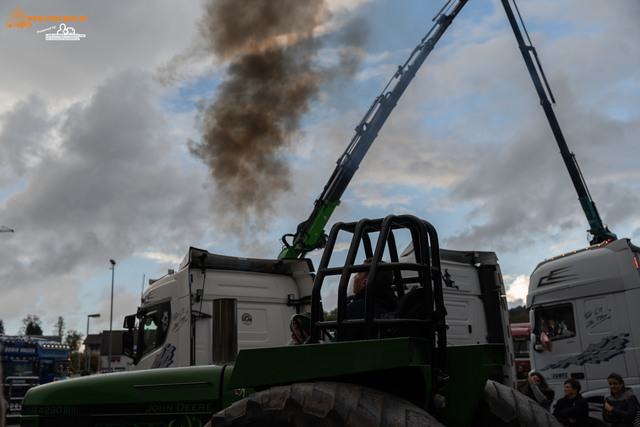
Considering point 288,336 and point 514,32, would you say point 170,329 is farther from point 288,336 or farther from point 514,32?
point 514,32

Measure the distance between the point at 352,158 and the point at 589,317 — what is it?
629 centimetres

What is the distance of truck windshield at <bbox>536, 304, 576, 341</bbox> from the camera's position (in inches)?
416

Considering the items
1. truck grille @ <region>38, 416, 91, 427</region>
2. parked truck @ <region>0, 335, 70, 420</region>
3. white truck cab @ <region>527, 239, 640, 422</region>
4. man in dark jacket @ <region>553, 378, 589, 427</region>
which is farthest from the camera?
parked truck @ <region>0, 335, 70, 420</region>

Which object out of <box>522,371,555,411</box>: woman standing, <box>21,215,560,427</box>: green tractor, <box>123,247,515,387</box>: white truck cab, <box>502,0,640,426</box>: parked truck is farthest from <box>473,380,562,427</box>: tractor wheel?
<box>502,0,640,426</box>: parked truck

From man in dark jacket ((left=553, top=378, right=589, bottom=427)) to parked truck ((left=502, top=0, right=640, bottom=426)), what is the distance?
1251 millimetres

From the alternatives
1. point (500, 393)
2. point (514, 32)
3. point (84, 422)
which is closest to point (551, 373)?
point (500, 393)

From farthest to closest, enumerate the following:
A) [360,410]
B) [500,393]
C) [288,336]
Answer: [288,336]
[500,393]
[360,410]

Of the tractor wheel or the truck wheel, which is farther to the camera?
the tractor wheel

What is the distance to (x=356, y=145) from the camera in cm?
1341

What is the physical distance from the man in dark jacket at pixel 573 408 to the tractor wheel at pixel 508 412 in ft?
18.3

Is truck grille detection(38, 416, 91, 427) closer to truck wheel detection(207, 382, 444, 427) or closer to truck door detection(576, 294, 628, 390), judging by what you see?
truck wheel detection(207, 382, 444, 427)

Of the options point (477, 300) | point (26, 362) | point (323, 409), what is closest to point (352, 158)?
point (477, 300)

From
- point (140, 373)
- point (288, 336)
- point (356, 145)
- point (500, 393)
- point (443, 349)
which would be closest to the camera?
point (443, 349)

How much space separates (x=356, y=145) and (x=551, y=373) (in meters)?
6.71
